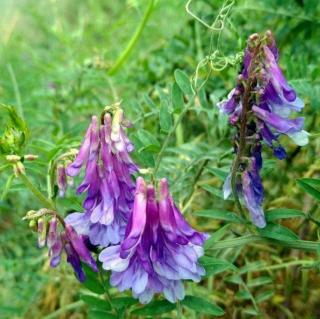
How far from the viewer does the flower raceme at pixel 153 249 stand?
41.0 inches

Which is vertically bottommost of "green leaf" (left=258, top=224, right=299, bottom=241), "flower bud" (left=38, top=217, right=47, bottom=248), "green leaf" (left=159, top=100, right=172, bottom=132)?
"green leaf" (left=258, top=224, right=299, bottom=241)

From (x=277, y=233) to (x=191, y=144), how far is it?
535mm

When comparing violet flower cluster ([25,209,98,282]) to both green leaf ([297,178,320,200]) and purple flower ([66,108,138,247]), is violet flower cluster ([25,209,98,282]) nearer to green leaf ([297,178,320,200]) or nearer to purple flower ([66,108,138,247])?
purple flower ([66,108,138,247])

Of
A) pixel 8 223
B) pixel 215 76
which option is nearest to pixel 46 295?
pixel 8 223

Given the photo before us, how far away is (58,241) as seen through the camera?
115cm

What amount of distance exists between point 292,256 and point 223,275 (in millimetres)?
186

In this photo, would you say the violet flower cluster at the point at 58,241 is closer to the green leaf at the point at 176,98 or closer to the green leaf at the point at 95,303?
the green leaf at the point at 95,303

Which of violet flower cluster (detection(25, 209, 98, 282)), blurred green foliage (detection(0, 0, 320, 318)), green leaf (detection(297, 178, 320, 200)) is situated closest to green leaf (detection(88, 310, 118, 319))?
blurred green foliage (detection(0, 0, 320, 318))

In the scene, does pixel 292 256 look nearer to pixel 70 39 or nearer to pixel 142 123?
pixel 142 123

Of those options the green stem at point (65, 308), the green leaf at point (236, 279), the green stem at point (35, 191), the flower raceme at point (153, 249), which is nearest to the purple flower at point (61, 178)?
the green stem at point (35, 191)

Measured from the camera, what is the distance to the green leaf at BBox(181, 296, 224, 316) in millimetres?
1191

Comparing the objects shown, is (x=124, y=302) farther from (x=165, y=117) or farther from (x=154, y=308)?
(x=165, y=117)

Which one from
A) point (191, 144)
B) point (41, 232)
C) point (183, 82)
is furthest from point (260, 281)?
point (41, 232)

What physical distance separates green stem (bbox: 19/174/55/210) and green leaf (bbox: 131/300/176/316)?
0.27m
